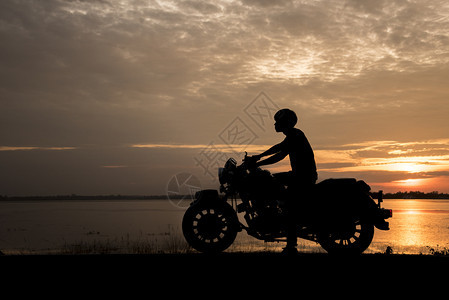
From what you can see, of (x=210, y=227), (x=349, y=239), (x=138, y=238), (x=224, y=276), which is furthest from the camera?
(x=138, y=238)

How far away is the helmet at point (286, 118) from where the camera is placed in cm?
852

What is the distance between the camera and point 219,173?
367 inches

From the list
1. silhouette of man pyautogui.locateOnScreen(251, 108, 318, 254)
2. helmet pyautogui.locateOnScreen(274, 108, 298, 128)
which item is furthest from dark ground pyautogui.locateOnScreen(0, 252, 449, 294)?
helmet pyautogui.locateOnScreen(274, 108, 298, 128)

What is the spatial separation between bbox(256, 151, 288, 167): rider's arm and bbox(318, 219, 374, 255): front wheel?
62.6 inches

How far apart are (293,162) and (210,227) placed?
1.99m

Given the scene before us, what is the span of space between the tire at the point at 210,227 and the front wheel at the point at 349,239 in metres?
1.67

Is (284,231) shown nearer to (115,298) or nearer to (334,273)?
(334,273)

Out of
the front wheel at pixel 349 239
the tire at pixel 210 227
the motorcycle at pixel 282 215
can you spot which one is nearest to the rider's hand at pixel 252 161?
the motorcycle at pixel 282 215

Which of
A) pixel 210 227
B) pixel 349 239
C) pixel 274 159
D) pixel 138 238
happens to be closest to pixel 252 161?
pixel 274 159

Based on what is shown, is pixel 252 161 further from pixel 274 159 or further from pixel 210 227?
pixel 210 227

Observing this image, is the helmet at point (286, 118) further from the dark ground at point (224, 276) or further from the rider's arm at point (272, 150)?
the dark ground at point (224, 276)

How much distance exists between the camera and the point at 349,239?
8891mm

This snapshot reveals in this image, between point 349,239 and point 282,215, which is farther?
point 349,239

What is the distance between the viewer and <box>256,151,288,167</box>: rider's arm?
8578mm
